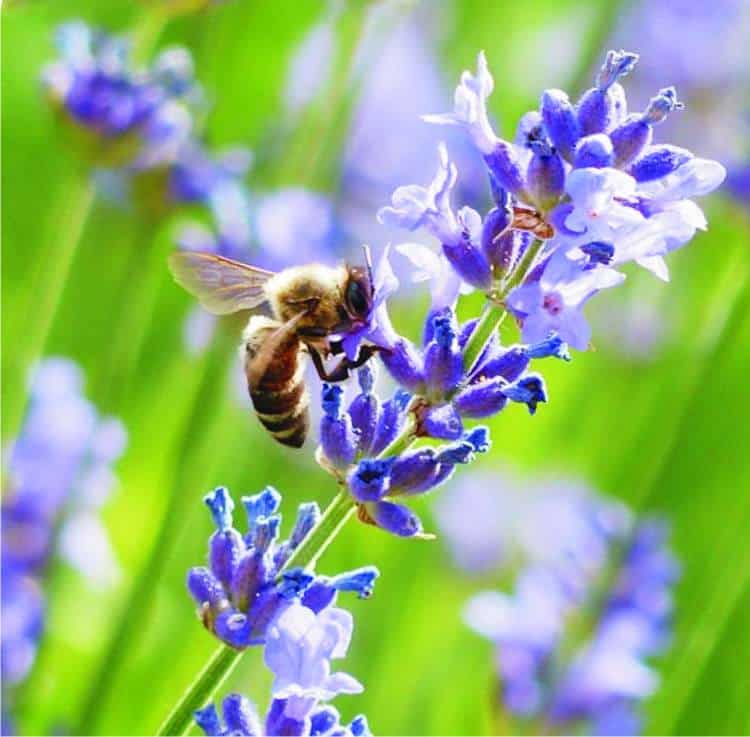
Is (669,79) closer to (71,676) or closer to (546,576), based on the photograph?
(546,576)

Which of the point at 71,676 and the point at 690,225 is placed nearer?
the point at 690,225

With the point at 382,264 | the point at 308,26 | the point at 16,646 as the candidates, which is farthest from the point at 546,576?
the point at 308,26

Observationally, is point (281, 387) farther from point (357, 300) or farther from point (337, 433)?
point (337, 433)

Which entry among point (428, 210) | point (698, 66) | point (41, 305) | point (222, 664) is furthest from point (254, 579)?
point (698, 66)

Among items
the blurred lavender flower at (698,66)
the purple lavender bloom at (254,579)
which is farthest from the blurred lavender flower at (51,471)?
the blurred lavender flower at (698,66)

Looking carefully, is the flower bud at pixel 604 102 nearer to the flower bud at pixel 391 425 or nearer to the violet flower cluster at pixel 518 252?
the violet flower cluster at pixel 518 252

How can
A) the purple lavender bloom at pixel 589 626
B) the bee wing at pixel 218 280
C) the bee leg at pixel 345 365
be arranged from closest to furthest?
the bee leg at pixel 345 365 < the bee wing at pixel 218 280 < the purple lavender bloom at pixel 589 626

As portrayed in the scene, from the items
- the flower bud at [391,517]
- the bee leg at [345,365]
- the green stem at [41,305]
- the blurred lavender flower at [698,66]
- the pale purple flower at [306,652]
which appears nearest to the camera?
the pale purple flower at [306,652]

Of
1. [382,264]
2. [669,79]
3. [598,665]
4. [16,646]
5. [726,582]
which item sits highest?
[669,79]
